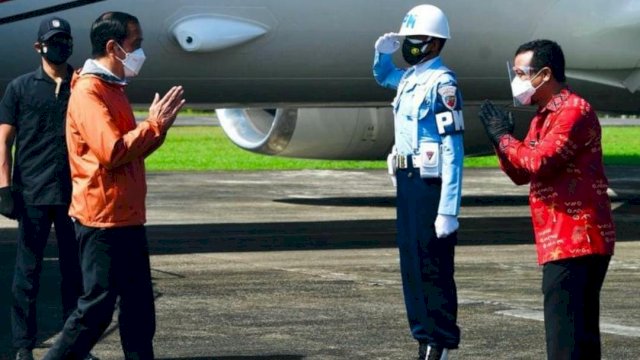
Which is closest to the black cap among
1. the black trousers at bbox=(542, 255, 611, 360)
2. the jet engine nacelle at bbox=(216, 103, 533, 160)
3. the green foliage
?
the black trousers at bbox=(542, 255, 611, 360)

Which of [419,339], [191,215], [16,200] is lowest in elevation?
[191,215]

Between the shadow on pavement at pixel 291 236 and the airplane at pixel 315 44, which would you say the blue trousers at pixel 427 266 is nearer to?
the shadow on pavement at pixel 291 236

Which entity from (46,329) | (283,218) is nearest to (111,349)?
(46,329)

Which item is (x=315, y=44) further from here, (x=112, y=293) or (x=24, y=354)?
(x=112, y=293)

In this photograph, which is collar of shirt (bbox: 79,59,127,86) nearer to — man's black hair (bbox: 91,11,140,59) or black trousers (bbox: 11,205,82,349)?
man's black hair (bbox: 91,11,140,59)

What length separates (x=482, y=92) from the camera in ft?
49.0

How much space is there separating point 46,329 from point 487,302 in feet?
10.1

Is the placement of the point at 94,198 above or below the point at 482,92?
above

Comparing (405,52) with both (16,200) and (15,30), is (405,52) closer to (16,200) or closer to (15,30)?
(16,200)

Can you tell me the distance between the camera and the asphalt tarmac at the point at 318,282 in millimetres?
9180

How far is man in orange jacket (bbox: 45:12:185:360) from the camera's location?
7.19 m

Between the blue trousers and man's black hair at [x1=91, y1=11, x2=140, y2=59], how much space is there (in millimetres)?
1791

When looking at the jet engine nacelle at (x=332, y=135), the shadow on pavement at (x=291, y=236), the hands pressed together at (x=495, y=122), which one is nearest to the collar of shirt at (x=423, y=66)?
the hands pressed together at (x=495, y=122)

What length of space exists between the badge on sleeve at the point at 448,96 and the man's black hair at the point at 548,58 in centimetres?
135
